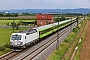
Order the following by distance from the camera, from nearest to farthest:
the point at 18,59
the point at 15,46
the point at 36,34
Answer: the point at 18,59, the point at 15,46, the point at 36,34

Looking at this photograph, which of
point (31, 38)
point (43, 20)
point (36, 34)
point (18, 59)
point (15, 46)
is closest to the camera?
point (18, 59)

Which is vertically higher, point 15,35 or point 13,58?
point 15,35

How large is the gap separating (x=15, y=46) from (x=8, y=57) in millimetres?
4003

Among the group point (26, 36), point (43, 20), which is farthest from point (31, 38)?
point (43, 20)

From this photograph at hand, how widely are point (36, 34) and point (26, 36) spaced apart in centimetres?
794

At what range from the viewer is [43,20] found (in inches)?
4382

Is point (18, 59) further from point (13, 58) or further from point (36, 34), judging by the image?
point (36, 34)

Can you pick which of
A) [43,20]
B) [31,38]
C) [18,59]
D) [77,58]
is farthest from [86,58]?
[43,20]

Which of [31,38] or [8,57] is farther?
[31,38]

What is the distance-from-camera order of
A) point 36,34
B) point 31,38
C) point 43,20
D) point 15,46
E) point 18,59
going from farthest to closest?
point 43,20 < point 36,34 < point 31,38 < point 15,46 < point 18,59

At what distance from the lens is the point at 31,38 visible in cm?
3881

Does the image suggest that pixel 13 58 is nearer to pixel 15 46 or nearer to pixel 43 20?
pixel 15 46

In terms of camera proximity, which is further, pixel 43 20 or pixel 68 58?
pixel 43 20

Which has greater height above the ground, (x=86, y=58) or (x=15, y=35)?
(x=15, y=35)
